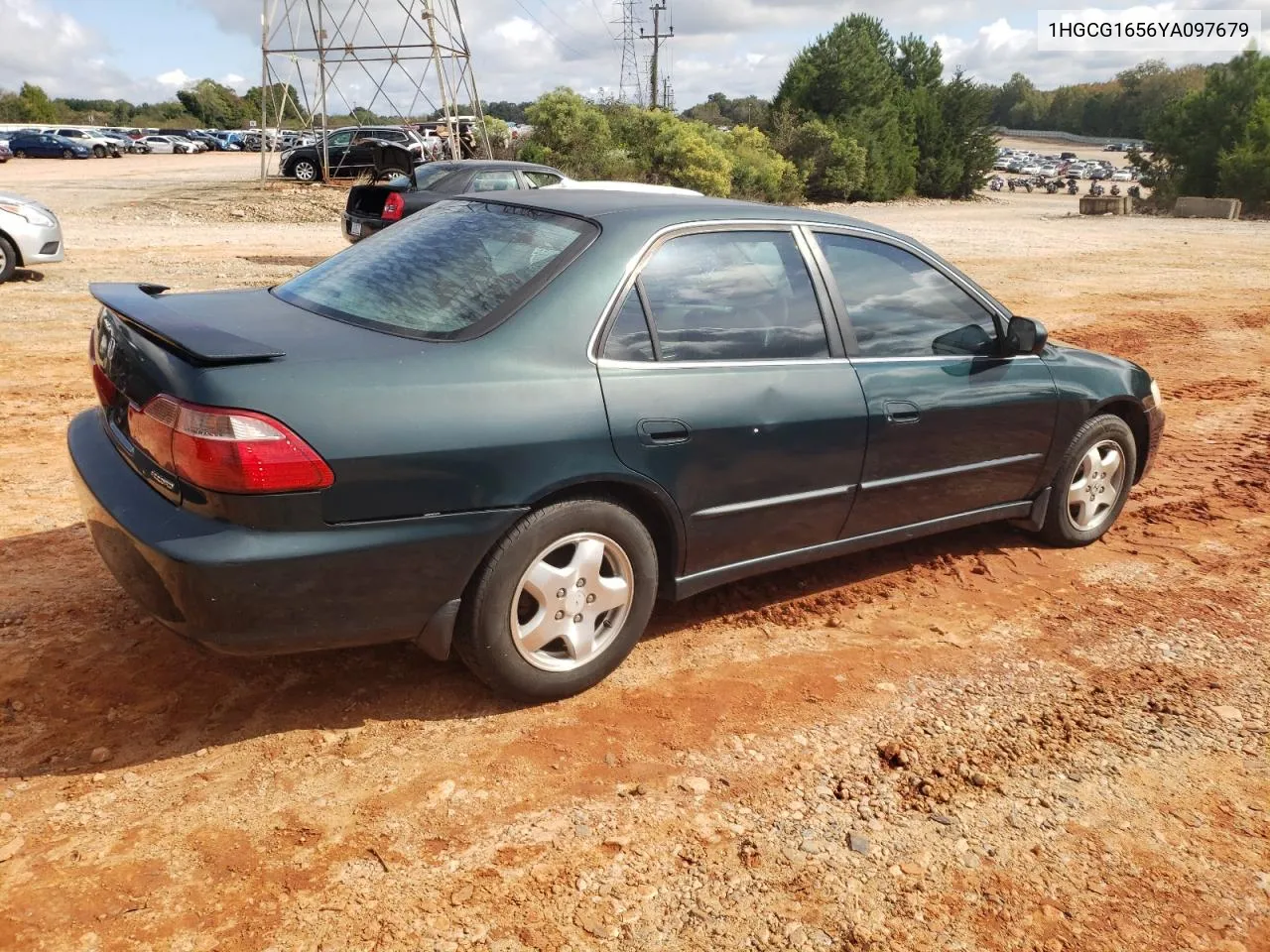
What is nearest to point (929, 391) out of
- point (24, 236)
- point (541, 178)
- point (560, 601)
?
point (560, 601)

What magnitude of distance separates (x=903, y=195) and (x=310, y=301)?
45857mm

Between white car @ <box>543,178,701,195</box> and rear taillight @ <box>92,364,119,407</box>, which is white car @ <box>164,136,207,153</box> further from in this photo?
rear taillight @ <box>92,364,119,407</box>

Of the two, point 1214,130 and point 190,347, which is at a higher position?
point 1214,130

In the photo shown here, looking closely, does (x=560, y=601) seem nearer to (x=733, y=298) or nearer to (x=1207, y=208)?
(x=733, y=298)

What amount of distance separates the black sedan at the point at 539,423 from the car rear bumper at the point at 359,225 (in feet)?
29.6

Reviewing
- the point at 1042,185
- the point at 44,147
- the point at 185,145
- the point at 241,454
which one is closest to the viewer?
the point at 241,454

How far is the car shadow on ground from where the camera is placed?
10.2 feet

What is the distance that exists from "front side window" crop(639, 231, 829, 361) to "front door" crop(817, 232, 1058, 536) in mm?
193

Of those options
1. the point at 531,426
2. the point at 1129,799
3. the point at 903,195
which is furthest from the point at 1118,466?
the point at 903,195

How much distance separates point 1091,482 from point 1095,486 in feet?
0.17

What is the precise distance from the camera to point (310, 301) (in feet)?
11.9

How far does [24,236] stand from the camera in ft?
38.5

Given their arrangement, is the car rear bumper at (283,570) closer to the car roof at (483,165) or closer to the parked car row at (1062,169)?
the car roof at (483,165)

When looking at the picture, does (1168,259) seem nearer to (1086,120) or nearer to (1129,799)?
(1129,799)
